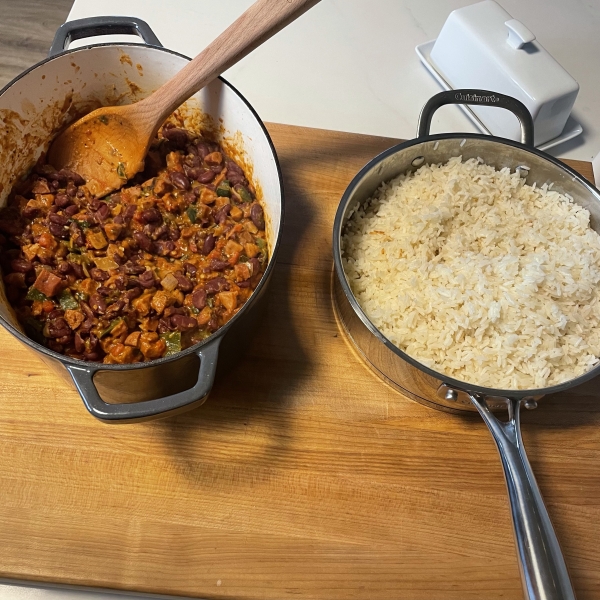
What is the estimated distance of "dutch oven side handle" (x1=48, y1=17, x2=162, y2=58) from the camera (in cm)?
148

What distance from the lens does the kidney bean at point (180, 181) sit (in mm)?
1566

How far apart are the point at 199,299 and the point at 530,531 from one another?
3.01ft

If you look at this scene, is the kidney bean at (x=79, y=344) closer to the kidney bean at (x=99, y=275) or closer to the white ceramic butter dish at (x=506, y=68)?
the kidney bean at (x=99, y=275)

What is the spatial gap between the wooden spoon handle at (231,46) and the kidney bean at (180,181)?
186mm

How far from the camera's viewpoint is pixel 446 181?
1671 mm

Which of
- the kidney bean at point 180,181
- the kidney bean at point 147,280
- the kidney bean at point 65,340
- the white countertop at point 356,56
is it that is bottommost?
the kidney bean at point 65,340

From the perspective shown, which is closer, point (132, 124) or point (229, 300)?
point (229, 300)

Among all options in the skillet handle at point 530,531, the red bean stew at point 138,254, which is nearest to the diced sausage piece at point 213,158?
the red bean stew at point 138,254

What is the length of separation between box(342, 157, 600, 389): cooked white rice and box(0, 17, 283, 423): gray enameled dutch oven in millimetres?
371

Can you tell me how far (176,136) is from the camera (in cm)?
168

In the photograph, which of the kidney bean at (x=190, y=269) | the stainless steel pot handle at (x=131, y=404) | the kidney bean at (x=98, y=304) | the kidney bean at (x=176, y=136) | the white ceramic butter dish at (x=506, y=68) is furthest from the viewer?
the white ceramic butter dish at (x=506, y=68)

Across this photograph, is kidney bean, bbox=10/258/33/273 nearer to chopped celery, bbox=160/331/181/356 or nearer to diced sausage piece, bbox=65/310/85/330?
diced sausage piece, bbox=65/310/85/330

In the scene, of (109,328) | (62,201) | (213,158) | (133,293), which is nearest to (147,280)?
(133,293)

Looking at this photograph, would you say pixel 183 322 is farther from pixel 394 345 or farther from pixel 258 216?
pixel 394 345
